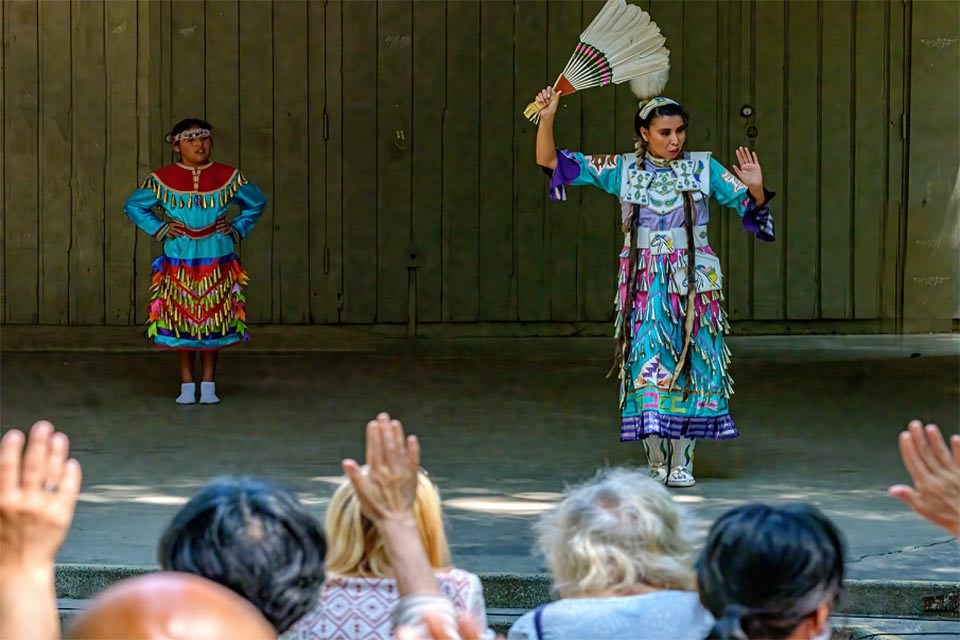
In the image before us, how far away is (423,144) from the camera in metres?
11.8

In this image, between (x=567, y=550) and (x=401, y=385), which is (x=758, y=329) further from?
(x=567, y=550)

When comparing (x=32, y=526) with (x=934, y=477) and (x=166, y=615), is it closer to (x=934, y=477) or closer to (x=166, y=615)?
(x=166, y=615)

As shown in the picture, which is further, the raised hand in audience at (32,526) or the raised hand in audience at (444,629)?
the raised hand in audience at (444,629)

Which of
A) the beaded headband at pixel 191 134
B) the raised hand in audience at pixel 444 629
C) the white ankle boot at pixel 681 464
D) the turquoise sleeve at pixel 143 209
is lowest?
the white ankle boot at pixel 681 464

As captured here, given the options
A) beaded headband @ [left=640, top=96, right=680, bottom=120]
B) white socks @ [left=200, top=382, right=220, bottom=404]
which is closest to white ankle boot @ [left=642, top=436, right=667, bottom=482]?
beaded headband @ [left=640, top=96, right=680, bottom=120]

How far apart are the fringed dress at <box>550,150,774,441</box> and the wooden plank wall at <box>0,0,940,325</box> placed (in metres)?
5.59

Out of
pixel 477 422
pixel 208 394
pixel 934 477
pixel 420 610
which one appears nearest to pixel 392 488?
pixel 420 610

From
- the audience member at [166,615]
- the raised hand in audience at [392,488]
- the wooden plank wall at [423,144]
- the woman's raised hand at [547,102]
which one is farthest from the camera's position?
the wooden plank wall at [423,144]

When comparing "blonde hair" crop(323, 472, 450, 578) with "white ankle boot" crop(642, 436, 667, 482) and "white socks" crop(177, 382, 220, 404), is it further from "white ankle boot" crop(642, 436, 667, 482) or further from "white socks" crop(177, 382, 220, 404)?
"white socks" crop(177, 382, 220, 404)

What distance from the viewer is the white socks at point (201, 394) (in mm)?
8727

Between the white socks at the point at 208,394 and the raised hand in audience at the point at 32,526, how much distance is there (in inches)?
266

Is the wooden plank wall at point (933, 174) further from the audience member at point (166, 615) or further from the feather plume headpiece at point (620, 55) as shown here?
the audience member at point (166, 615)

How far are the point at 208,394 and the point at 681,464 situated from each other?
11.3ft

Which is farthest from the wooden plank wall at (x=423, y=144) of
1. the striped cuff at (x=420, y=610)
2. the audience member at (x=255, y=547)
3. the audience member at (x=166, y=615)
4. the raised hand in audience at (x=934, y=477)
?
the audience member at (x=166, y=615)
